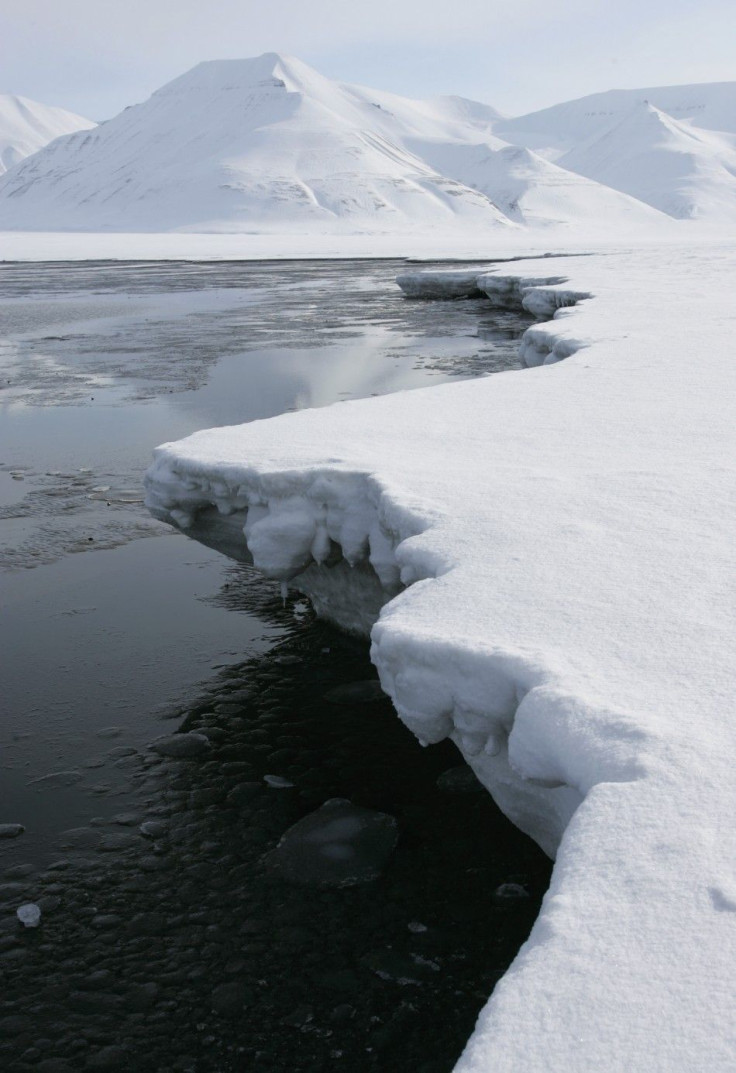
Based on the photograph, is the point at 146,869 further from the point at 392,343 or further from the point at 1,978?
the point at 392,343

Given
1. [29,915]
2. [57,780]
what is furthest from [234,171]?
[29,915]

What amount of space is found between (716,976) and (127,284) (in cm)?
3293

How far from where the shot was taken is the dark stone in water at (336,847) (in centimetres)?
350

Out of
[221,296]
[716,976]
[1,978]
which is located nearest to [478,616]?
[716,976]

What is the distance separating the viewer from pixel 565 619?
2975 millimetres

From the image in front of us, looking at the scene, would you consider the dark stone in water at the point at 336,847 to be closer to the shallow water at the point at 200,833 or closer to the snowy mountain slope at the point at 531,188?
the shallow water at the point at 200,833

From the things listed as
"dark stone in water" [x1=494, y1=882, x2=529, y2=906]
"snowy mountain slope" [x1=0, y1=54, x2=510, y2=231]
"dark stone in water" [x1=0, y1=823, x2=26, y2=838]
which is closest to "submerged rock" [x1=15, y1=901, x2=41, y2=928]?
"dark stone in water" [x1=0, y1=823, x2=26, y2=838]

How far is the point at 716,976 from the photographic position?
1729 millimetres

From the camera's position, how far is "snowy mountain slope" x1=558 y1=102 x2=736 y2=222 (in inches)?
6088

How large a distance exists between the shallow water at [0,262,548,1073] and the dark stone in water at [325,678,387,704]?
0.05 meters

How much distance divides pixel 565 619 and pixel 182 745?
204cm

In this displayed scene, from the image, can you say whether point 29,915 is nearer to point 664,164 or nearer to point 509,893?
point 509,893

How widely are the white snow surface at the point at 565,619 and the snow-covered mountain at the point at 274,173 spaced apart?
91.7 meters

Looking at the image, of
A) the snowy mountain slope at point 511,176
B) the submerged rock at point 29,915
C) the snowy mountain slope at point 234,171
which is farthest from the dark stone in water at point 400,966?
the snowy mountain slope at point 511,176
